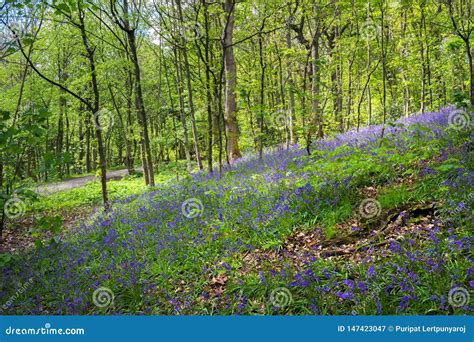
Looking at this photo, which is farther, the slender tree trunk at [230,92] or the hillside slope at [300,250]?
the slender tree trunk at [230,92]

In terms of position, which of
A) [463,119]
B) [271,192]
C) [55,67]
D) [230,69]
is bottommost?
[271,192]

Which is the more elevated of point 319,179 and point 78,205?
point 319,179

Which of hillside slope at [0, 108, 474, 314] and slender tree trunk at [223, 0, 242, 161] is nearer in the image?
hillside slope at [0, 108, 474, 314]

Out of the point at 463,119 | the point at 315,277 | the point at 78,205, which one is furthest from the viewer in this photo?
the point at 78,205

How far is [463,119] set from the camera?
311 inches

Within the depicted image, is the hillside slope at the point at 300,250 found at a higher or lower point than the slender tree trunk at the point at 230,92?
lower

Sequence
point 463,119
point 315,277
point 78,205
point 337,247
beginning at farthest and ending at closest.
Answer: point 78,205, point 463,119, point 337,247, point 315,277

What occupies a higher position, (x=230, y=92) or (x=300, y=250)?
(x=230, y=92)

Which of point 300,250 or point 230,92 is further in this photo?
point 230,92

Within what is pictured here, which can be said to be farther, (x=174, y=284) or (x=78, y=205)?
(x=78, y=205)

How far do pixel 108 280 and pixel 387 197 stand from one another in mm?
4666

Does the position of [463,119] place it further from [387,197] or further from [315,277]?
[315,277]

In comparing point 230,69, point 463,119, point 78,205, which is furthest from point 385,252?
point 78,205

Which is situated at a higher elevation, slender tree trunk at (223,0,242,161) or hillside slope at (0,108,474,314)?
slender tree trunk at (223,0,242,161)
